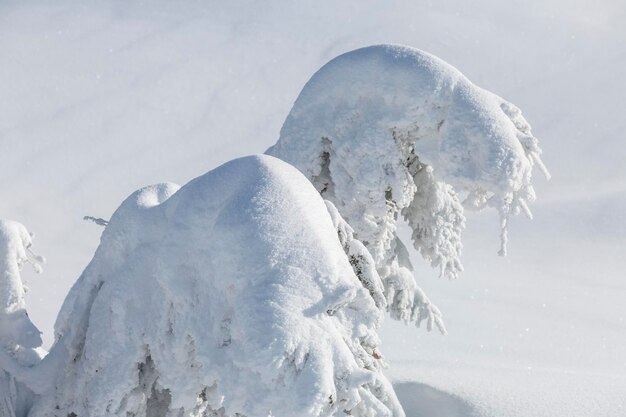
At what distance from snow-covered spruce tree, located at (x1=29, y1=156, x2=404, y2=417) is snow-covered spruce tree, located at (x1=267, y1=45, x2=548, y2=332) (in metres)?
2.40

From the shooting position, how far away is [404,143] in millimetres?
8047

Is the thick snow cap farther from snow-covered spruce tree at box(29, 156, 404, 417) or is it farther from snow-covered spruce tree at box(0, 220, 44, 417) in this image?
snow-covered spruce tree at box(0, 220, 44, 417)

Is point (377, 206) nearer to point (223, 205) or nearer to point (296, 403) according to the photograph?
point (223, 205)

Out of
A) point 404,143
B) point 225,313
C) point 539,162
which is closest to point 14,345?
point 225,313

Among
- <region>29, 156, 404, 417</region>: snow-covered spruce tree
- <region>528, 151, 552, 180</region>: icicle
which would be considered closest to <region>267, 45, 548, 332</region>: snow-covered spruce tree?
<region>528, 151, 552, 180</region>: icicle

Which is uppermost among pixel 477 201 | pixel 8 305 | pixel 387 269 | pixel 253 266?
pixel 253 266

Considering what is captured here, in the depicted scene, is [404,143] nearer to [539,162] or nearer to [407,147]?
[407,147]

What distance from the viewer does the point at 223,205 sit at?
5.05 metres

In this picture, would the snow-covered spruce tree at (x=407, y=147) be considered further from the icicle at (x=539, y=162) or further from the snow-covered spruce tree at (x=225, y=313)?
the snow-covered spruce tree at (x=225, y=313)

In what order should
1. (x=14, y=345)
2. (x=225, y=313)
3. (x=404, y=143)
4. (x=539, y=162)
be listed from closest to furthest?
(x=225, y=313), (x=14, y=345), (x=539, y=162), (x=404, y=143)

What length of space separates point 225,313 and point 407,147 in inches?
154

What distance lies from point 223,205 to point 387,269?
14.5ft

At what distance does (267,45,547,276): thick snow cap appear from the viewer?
24.3 feet

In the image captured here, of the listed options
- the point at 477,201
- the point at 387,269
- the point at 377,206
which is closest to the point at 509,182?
the point at 477,201
